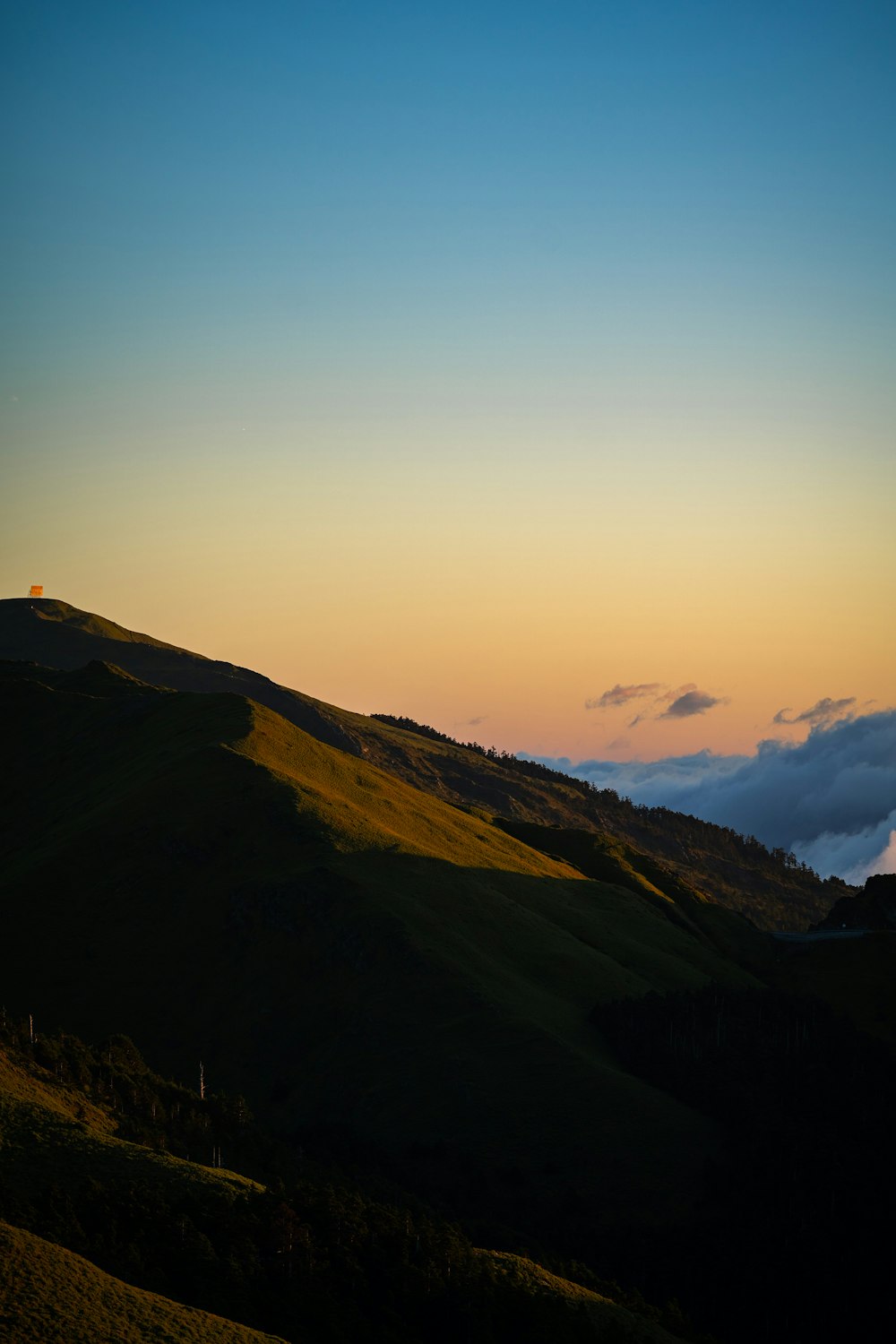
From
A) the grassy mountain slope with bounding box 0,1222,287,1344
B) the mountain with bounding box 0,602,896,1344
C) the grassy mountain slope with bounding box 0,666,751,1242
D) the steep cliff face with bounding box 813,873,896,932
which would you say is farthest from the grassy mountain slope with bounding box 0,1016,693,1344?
the steep cliff face with bounding box 813,873,896,932

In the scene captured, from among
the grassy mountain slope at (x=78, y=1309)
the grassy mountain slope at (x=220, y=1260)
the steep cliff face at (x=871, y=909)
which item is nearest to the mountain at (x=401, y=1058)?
the grassy mountain slope at (x=220, y=1260)

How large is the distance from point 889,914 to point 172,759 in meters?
115

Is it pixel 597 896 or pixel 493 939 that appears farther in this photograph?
pixel 597 896

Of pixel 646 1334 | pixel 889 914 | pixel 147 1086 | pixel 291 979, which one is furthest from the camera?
pixel 889 914

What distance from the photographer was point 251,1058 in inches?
3942

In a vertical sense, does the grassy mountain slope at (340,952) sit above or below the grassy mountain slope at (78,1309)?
above

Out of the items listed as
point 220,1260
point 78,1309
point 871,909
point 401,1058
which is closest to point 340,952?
point 401,1058

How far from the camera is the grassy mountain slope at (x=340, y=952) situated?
9162 centimetres

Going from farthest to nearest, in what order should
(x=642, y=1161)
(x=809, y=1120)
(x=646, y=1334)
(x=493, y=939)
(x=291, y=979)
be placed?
(x=493, y=939) < (x=291, y=979) < (x=809, y=1120) < (x=642, y=1161) < (x=646, y=1334)

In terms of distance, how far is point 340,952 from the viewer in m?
108

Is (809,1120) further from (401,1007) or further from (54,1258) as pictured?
(54,1258)

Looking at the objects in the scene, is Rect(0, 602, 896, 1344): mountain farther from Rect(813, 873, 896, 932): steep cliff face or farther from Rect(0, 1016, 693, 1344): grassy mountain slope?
Rect(813, 873, 896, 932): steep cliff face

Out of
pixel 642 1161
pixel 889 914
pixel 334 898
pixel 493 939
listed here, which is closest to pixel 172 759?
pixel 334 898

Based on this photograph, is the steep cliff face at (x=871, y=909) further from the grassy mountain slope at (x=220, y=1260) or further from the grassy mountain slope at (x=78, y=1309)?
the grassy mountain slope at (x=78, y=1309)
